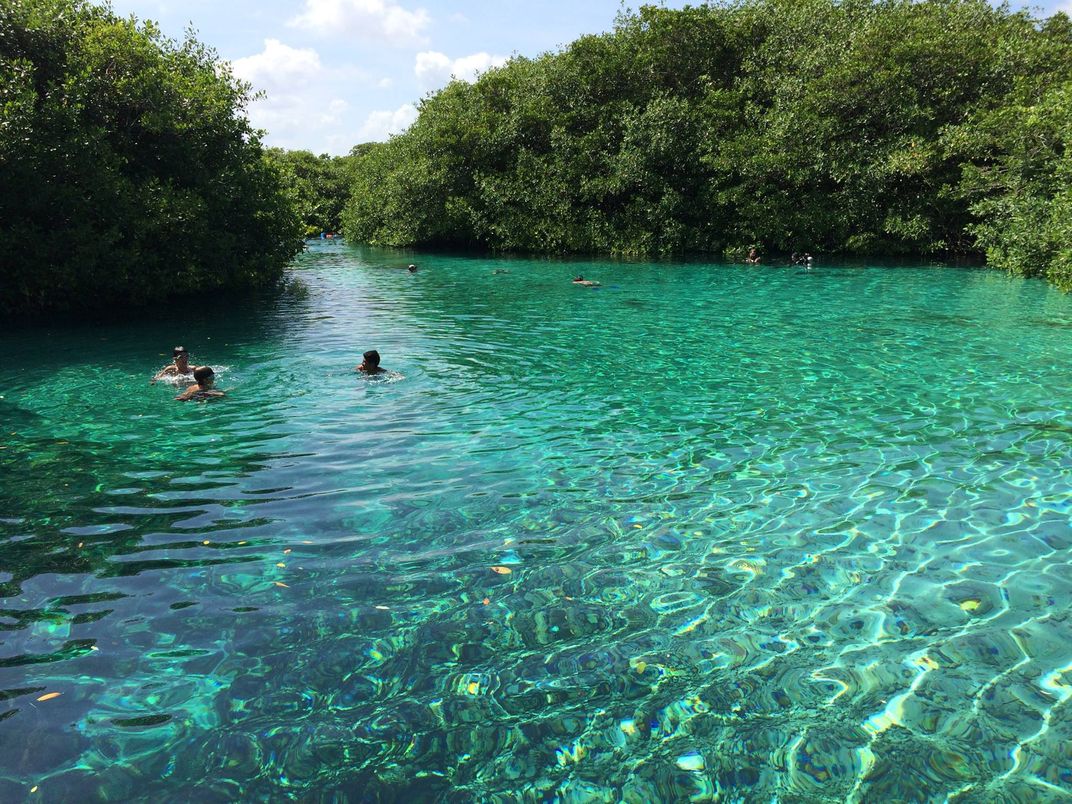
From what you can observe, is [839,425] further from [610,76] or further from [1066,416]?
[610,76]

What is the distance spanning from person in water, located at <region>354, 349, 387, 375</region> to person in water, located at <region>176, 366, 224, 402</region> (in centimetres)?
239

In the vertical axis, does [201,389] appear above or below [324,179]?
below

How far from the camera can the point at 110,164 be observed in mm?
17859

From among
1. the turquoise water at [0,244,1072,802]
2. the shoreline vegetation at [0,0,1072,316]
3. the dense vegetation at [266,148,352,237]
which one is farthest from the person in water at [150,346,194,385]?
the dense vegetation at [266,148,352,237]

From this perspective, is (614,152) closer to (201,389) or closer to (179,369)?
(179,369)

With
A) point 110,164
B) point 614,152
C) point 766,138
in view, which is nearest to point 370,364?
point 110,164

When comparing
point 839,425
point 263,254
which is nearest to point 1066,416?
point 839,425

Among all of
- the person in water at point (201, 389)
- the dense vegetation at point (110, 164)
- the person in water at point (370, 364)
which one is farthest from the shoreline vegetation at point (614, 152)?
the person in water at point (370, 364)

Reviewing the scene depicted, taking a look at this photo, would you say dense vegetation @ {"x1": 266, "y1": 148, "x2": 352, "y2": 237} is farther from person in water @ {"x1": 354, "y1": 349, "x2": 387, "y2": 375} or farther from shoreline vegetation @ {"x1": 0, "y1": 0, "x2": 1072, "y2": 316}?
person in water @ {"x1": 354, "y1": 349, "x2": 387, "y2": 375}

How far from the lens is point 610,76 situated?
126 ft

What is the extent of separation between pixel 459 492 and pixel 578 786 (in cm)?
388

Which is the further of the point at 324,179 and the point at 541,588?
the point at 324,179

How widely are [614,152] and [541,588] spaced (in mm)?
37078

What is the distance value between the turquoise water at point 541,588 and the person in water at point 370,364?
12.4 inches
